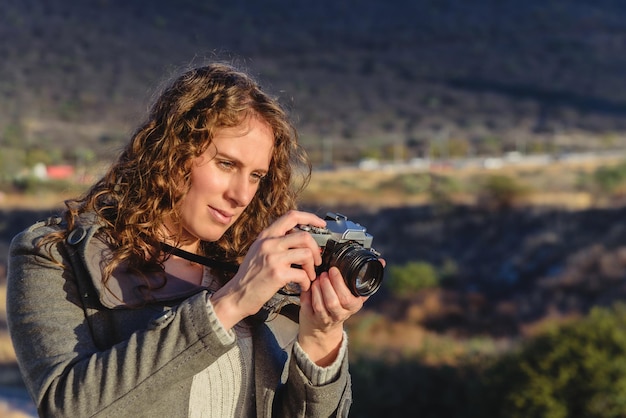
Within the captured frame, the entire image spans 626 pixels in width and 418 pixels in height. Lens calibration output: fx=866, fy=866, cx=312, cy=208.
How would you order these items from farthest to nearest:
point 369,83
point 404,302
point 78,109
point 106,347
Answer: point 369,83
point 78,109
point 404,302
point 106,347

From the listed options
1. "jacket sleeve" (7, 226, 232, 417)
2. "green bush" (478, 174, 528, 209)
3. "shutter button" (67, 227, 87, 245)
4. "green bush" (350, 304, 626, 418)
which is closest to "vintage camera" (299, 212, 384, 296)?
"jacket sleeve" (7, 226, 232, 417)

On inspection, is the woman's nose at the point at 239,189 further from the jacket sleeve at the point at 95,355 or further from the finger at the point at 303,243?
the jacket sleeve at the point at 95,355

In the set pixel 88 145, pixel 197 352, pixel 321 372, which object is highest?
pixel 197 352

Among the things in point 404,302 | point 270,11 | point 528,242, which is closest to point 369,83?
point 270,11

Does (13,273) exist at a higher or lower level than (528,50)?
higher

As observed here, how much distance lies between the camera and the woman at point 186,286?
5.47ft

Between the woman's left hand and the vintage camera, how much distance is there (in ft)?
0.07

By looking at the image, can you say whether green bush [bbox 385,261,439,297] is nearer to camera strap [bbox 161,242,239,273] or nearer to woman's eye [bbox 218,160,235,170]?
camera strap [bbox 161,242,239,273]

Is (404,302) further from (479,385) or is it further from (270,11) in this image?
(270,11)

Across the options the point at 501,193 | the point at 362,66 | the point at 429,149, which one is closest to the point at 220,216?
the point at 501,193

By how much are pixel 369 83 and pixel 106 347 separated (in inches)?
1626

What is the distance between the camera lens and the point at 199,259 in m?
2.05

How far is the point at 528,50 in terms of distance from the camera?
46.2 metres

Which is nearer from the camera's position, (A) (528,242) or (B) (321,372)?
(B) (321,372)
